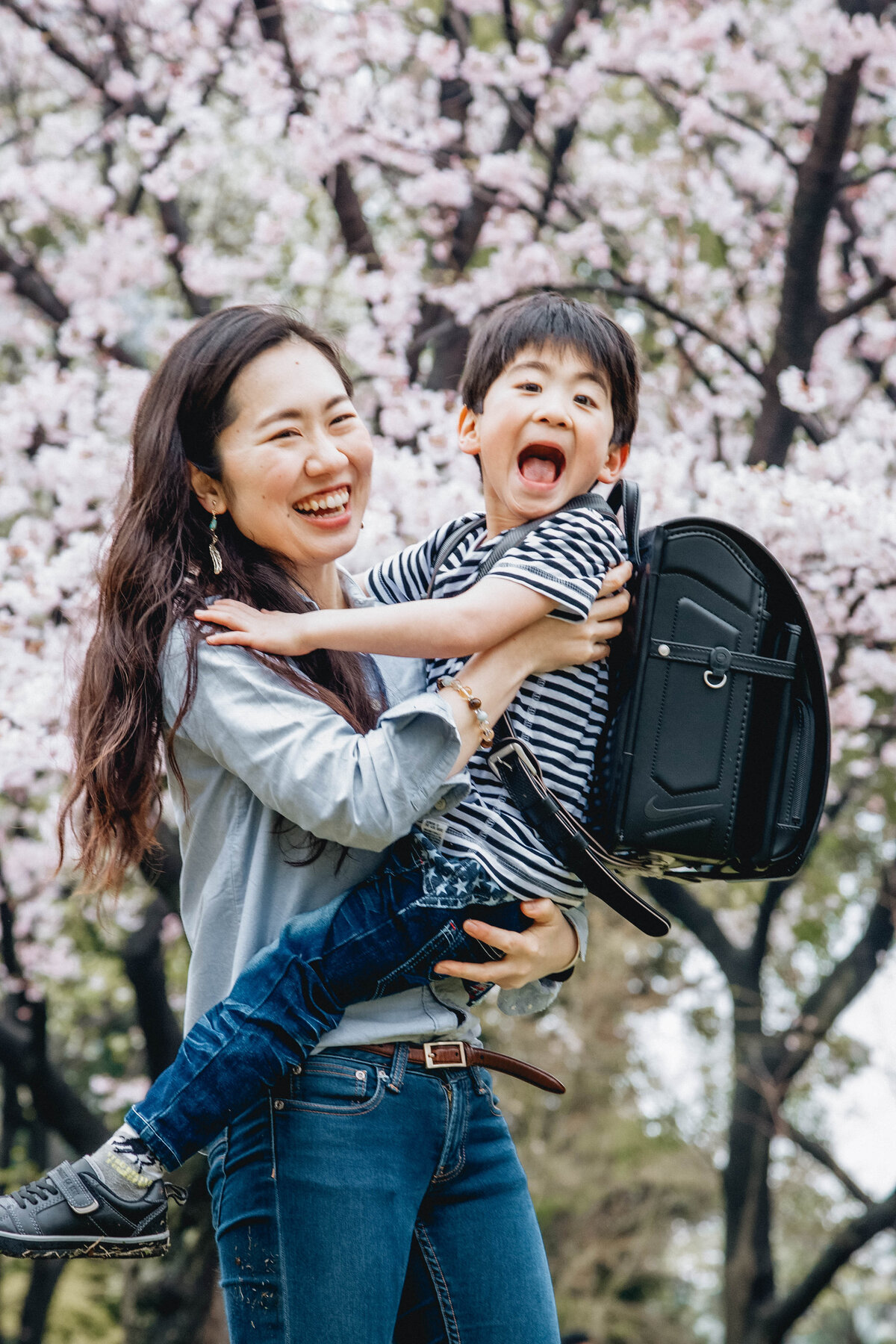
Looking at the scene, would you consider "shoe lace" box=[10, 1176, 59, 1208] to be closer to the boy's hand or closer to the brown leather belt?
the brown leather belt

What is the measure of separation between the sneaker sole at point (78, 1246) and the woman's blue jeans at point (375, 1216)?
0.33ft

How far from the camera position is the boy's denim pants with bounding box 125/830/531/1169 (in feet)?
4.87

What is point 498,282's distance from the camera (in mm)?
5312

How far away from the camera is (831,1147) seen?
9.07 m

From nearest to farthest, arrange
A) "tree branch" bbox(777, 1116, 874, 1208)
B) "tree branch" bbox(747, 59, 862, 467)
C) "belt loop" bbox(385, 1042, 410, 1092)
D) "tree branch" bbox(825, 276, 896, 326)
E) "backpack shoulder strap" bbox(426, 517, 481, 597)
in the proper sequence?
1. "belt loop" bbox(385, 1042, 410, 1092)
2. "backpack shoulder strap" bbox(426, 517, 481, 597)
3. "tree branch" bbox(747, 59, 862, 467)
4. "tree branch" bbox(825, 276, 896, 326)
5. "tree branch" bbox(777, 1116, 874, 1208)

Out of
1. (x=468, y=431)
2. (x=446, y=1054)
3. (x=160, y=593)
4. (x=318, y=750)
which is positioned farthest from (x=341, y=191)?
(x=446, y=1054)

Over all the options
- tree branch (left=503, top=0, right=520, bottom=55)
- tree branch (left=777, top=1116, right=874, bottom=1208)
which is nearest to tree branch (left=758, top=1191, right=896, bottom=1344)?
tree branch (left=777, top=1116, right=874, bottom=1208)

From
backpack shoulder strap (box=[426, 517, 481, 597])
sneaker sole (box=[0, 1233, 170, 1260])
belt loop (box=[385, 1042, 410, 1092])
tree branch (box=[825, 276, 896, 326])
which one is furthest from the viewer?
tree branch (box=[825, 276, 896, 326])

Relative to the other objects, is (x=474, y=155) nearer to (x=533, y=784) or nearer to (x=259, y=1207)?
(x=533, y=784)

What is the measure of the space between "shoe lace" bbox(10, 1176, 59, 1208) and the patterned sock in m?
0.05

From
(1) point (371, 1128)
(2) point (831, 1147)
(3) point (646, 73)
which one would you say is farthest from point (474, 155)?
(2) point (831, 1147)

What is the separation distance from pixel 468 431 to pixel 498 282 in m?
3.49

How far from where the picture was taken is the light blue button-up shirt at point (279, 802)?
1.49 metres

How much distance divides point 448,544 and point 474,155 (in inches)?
175
